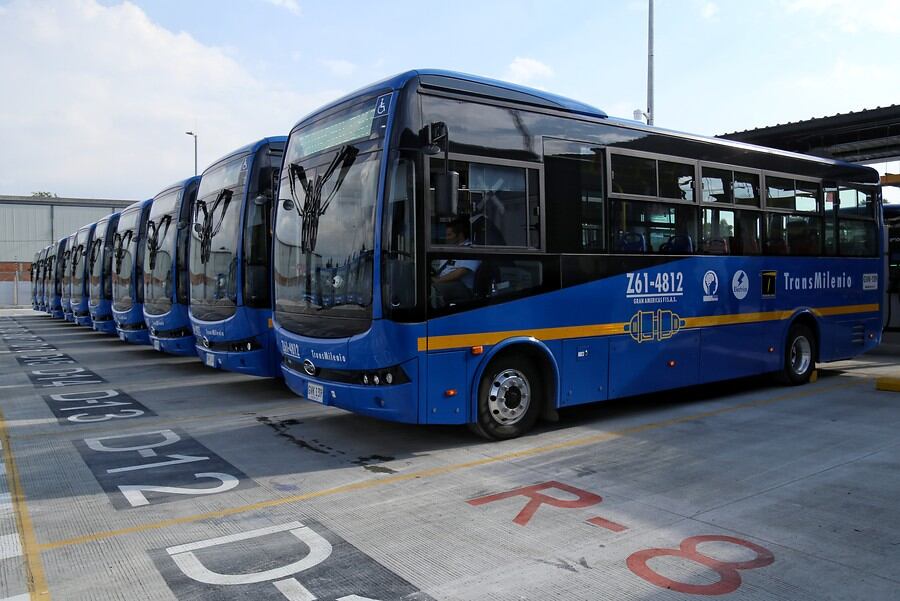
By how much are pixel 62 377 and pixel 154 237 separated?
341 cm

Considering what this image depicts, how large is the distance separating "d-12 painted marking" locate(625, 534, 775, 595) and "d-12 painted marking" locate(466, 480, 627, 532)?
53 cm

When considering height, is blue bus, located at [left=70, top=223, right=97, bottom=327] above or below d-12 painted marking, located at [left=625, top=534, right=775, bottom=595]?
above

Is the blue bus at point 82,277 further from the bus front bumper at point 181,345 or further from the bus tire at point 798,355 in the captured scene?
the bus tire at point 798,355

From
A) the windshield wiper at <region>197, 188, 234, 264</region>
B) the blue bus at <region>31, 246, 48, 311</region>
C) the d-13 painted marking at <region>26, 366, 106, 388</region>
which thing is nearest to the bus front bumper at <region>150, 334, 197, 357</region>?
the d-13 painted marking at <region>26, 366, 106, 388</region>

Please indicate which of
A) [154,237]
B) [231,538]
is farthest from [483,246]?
[154,237]

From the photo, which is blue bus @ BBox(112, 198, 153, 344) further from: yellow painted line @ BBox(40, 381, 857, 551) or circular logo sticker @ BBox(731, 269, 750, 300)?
circular logo sticker @ BBox(731, 269, 750, 300)

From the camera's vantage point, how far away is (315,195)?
751 centimetres

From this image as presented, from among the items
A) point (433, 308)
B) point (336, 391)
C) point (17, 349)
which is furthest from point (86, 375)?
point (433, 308)

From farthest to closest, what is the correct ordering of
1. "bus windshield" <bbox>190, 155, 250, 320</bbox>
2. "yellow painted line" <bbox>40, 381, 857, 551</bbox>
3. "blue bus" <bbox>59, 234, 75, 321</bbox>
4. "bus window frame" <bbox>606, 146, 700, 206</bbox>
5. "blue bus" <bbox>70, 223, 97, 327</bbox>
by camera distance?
"blue bus" <bbox>59, 234, 75, 321</bbox> < "blue bus" <bbox>70, 223, 97, 327</bbox> < "bus windshield" <bbox>190, 155, 250, 320</bbox> < "bus window frame" <bbox>606, 146, 700, 206</bbox> < "yellow painted line" <bbox>40, 381, 857, 551</bbox>

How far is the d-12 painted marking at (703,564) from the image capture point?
4.07m

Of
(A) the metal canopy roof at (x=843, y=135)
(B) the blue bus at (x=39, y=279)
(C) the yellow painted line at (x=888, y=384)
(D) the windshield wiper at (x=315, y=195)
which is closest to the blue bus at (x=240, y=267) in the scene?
(D) the windshield wiper at (x=315, y=195)

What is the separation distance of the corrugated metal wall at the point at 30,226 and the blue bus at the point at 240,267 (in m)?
52.7

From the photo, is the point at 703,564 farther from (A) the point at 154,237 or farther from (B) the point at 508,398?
(A) the point at 154,237

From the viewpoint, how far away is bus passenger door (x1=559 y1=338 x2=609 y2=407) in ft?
26.0
